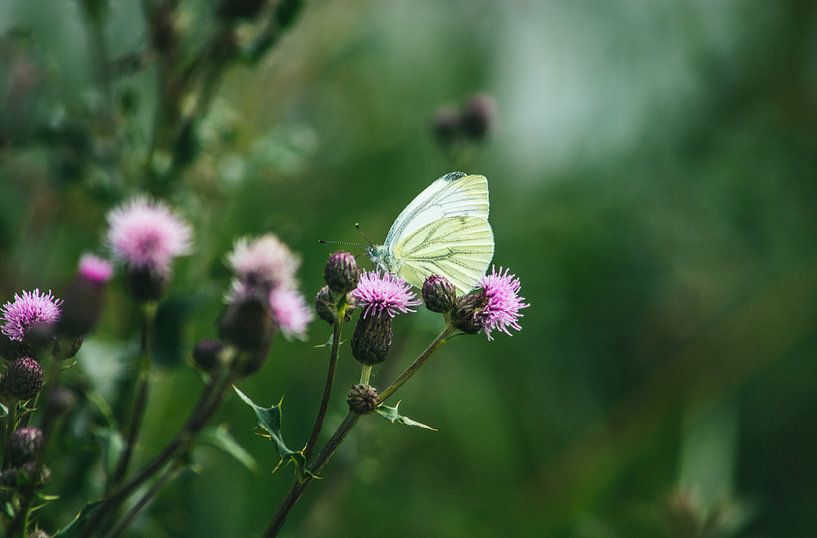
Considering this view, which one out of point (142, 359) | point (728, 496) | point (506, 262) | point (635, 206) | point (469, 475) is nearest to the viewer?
point (142, 359)

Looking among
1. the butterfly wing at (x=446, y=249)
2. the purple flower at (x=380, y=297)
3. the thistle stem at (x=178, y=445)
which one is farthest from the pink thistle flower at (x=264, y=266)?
the butterfly wing at (x=446, y=249)

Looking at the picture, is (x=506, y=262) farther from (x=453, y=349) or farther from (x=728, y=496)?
(x=728, y=496)

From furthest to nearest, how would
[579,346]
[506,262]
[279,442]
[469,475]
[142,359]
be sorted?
[579,346] < [506,262] < [469,475] < [142,359] < [279,442]

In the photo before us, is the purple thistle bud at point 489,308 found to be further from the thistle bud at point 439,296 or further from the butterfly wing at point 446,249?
the butterfly wing at point 446,249

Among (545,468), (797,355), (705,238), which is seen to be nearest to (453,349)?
(545,468)

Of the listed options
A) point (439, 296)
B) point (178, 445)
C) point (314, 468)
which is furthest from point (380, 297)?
point (178, 445)

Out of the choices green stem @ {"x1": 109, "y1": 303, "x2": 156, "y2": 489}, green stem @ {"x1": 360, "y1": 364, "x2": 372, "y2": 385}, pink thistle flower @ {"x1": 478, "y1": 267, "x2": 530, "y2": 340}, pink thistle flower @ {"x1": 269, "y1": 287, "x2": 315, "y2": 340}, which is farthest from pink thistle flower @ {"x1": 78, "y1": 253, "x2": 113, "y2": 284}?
pink thistle flower @ {"x1": 478, "y1": 267, "x2": 530, "y2": 340}

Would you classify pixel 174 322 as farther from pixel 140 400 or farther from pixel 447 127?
pixel 447 127
